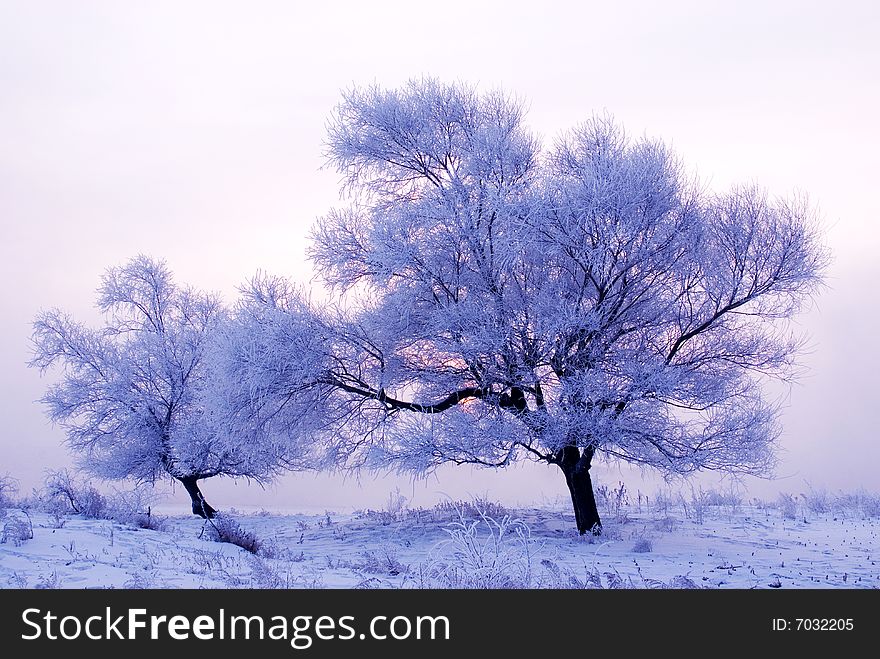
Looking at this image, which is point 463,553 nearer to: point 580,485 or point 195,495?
point 580,485

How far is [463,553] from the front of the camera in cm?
766

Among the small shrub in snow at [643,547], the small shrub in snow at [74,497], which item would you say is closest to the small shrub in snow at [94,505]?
the small shrub in snow at [74,497]

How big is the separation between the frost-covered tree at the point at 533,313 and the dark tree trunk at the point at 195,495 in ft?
24.5

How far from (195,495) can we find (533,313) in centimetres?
1237

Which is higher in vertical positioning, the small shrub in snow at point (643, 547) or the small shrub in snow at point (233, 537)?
the small shrub in snow at point (233, 537)

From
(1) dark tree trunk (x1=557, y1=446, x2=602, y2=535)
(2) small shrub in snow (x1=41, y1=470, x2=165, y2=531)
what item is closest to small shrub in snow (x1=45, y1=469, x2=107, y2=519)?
(2) small shrub in snow (x1=41, y1=470, x2=165, y2=531)

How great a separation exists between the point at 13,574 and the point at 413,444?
7.06 meters

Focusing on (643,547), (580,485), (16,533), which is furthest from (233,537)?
(580,485)

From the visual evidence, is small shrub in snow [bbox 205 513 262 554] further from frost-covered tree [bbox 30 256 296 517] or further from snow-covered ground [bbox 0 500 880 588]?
frost-covered tree [bbox 30 256 296 517]

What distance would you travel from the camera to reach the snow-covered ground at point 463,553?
784 cm

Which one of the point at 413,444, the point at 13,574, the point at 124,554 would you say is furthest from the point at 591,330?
the point at 13,574

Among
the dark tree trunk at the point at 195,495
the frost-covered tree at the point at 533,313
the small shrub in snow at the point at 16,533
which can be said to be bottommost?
the dark tree trunk at the point at 195,495

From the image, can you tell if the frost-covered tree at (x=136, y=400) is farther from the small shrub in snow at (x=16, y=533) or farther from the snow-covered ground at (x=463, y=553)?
the small shrub in snow at (x=16, y=533)
